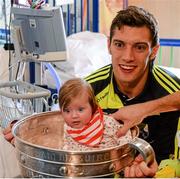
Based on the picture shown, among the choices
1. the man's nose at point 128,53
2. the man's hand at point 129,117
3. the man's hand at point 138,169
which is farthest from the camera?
the man's nose at point 128,53

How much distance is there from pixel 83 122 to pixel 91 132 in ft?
0.14

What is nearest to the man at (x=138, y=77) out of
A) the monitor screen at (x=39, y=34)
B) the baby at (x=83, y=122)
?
the baby at (x=83, y=122)

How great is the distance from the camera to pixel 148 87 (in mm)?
1320

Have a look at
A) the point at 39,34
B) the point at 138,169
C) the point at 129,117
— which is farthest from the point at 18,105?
the point at 138,169

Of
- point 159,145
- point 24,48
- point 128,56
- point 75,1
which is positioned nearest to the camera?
point 128,56

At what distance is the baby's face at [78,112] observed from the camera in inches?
41.3

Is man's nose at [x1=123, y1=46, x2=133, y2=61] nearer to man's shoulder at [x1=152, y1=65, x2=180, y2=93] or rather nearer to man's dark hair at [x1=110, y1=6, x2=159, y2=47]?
man's dark hair at [x1=110, y1=6, x2=159, y2=47]

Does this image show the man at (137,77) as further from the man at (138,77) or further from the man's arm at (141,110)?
the man's arm at (141,110)

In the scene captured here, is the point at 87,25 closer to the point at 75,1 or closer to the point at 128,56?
the point at 75,1

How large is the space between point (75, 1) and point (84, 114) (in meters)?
1.76

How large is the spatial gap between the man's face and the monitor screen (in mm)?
499

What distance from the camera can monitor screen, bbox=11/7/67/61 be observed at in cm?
168

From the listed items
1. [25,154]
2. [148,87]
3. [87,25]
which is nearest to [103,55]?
[87,25]

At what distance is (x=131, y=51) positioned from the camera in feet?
3.96
